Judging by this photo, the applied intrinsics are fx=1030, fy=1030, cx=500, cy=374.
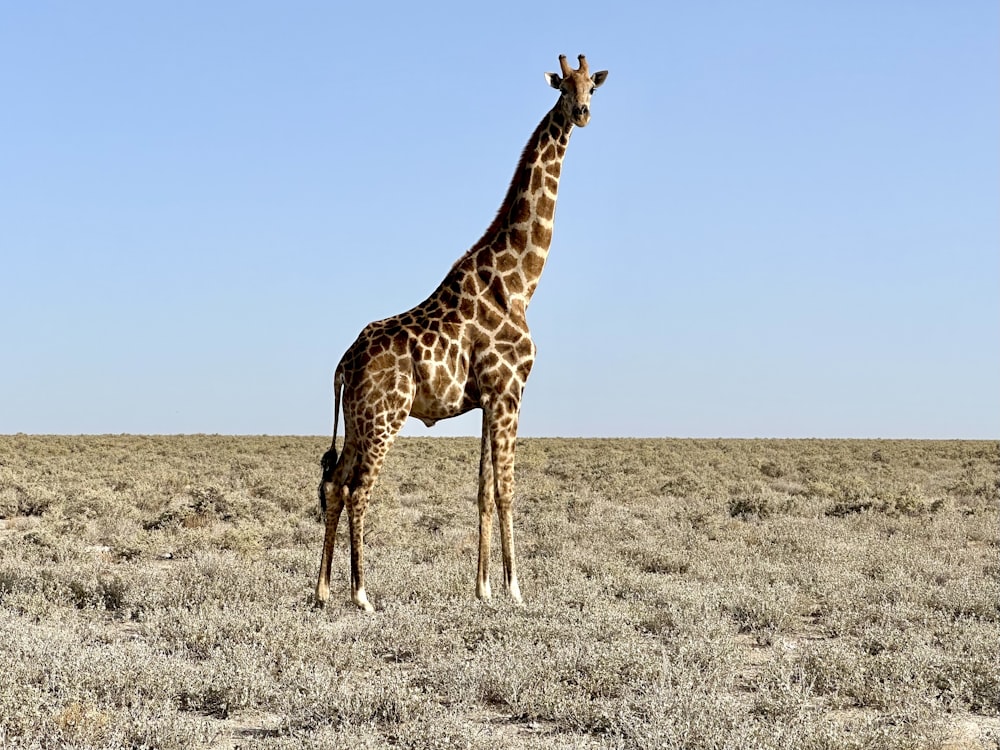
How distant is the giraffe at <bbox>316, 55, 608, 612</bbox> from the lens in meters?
8.74

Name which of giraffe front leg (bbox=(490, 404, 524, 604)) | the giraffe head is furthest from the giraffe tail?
the giraffe head

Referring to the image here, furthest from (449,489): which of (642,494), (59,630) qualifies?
(59,630)

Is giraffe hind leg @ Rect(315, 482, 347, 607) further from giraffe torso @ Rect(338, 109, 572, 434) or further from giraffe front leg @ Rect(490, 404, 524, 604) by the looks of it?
giraffe front leg @ Rect(490, 404, 524, 604)

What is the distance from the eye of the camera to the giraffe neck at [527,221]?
9398 mm

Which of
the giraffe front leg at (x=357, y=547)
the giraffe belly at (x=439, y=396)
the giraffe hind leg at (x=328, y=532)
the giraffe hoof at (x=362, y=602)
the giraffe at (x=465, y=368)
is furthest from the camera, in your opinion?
the giraffe belly at (x=439, y=396)

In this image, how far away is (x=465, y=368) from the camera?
29.5 ft

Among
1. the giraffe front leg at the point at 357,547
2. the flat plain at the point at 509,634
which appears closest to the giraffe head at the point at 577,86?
the giraffe front leg at the point at 357,547

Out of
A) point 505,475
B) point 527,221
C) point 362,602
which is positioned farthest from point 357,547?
point 527,221

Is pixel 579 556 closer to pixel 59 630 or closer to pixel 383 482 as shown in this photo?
pixel 59 630

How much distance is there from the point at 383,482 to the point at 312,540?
9.85 metres

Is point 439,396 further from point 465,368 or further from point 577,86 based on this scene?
point 577,86

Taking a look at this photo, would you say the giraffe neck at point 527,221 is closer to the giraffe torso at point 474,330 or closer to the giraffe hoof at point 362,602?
the giraffe torso at point 474,330

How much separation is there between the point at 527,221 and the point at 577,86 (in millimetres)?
1286

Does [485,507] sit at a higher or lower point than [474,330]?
lower
